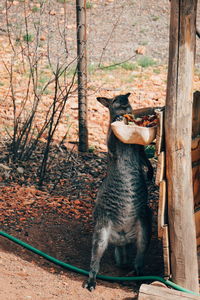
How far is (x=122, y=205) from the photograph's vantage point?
5.20 m

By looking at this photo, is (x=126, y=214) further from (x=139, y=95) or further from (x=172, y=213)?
(x=139, y=95)

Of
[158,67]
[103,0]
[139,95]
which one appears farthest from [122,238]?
[103,0]

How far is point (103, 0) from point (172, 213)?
48.2 ft

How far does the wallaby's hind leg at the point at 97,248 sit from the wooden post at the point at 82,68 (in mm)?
2820

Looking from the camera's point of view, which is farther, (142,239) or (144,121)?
(142,239)

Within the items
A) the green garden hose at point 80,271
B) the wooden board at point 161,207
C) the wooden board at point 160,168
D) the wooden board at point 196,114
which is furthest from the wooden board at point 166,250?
the wooden board at point 196,114

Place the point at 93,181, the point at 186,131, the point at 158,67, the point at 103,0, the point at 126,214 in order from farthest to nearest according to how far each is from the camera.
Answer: the point at 103,0, the point at 158,67, the point at 93,181, the point at 126,214, the point at 186,131

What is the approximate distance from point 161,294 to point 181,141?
4.52 feet

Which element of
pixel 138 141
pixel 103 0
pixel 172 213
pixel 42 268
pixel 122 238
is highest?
pixel 103 0

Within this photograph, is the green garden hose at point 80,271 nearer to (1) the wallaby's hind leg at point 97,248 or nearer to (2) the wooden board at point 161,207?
(1) the wallaby's hind leg at point 97,248

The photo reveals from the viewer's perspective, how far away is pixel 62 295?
4.81 metres

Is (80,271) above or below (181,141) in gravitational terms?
below

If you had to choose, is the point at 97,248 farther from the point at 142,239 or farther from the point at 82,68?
the point at 82,68

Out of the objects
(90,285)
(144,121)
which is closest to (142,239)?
(90,285)
